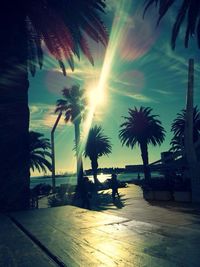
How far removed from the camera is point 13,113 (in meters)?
8.48

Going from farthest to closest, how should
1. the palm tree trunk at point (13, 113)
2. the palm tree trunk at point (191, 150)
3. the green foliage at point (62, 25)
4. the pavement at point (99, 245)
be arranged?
1. the palm tree trunk at point (191, 150)
2. the green foliage at point (62, 25)
3. the palm tree trunk at point (13, 113)
4. the pavement at point (99, 245)

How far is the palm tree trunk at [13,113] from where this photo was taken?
27.0 feet

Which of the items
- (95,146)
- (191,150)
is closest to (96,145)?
(95,146)

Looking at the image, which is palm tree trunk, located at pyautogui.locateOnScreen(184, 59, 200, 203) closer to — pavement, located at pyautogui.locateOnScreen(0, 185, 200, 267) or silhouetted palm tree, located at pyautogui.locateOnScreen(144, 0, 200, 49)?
silhouetted palm tree, located at pyautogui.locateOnScreen(144, 0, 200, 49)

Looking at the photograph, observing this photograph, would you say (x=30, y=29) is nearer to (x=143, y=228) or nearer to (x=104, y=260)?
(x=143, y=228)

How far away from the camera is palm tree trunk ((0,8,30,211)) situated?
8.23m

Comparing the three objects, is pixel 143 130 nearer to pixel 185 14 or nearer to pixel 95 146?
pixel 95 146

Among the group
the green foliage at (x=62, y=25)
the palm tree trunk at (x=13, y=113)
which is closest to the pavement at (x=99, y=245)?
the palm tree trunk at (x=13, y=113)

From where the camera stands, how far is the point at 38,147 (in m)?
36.5

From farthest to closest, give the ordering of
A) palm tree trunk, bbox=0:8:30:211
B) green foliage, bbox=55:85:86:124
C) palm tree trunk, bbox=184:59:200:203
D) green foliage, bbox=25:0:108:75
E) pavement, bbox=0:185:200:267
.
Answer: green foliage, bbox=55:85:86:124 < palm tree trunk, bbox=184:59:200:203 < green foliage, bbox=25:0:108:75 < palm tree trunk, bbox=0:8:30:211 < pavement, bbox=0:185:200:267

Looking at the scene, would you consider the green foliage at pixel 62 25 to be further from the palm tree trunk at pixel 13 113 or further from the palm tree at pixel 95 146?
the palm tree at pixel 95 146

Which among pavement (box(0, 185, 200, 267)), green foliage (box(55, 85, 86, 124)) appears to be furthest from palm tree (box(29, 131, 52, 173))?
pavement (box(0, 185, 200, 267))

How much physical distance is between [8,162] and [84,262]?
631 cm

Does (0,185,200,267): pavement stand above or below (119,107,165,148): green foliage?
below
